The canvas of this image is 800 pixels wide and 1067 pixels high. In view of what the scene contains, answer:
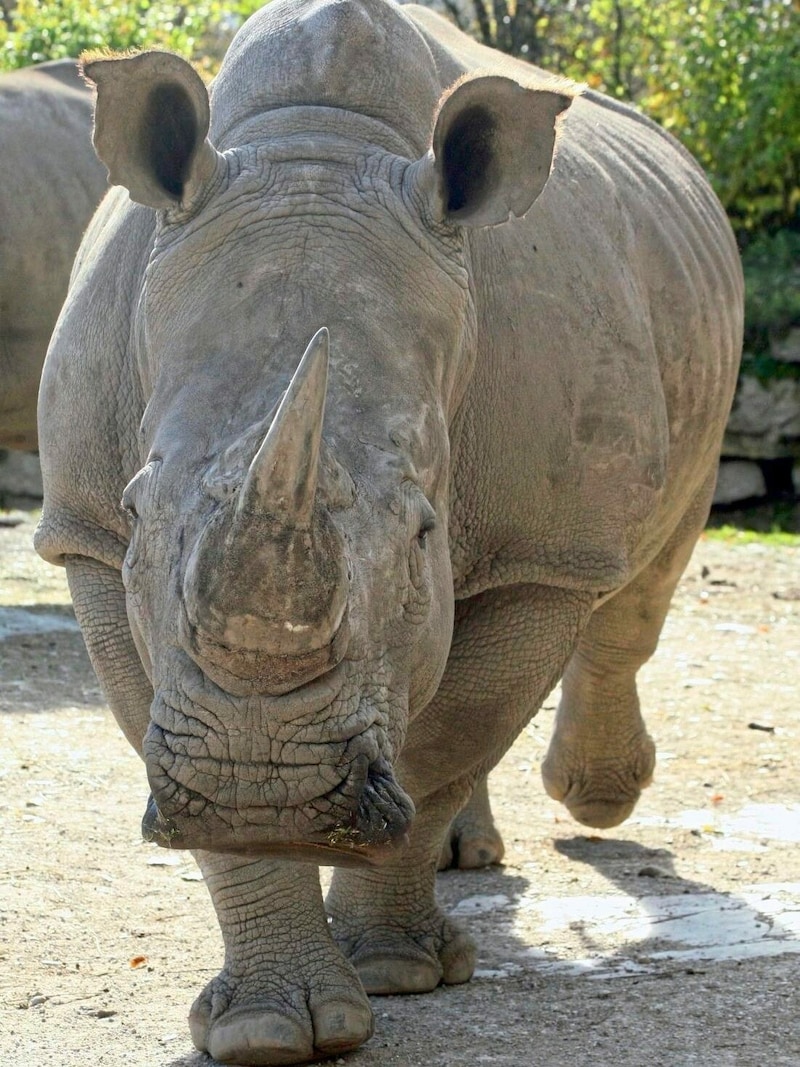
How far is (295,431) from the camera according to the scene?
118 inches

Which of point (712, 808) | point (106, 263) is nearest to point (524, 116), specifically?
point (106, 263)

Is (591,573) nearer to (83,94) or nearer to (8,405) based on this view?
(8,405)

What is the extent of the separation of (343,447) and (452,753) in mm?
1495

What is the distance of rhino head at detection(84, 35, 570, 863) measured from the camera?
121 inches

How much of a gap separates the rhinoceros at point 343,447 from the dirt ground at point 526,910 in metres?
0.30

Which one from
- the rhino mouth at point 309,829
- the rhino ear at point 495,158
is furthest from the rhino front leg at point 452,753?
the rhino mouth at point 309,829

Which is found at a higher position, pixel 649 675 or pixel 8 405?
pixel 8 405

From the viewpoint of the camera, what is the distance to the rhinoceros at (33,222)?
945cm

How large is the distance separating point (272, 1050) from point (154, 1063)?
27 cm

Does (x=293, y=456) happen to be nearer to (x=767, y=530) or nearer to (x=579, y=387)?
(x=579, y=387)

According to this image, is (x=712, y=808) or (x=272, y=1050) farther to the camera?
(x=712, y=808)

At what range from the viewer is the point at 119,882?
5.70 meters

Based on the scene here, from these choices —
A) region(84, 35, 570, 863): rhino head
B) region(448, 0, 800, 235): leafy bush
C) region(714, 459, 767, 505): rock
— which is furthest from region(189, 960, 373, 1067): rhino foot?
region(448, 0, 800, 235): leafy bush

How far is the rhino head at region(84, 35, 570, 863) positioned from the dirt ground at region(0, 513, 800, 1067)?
1.10 meters
